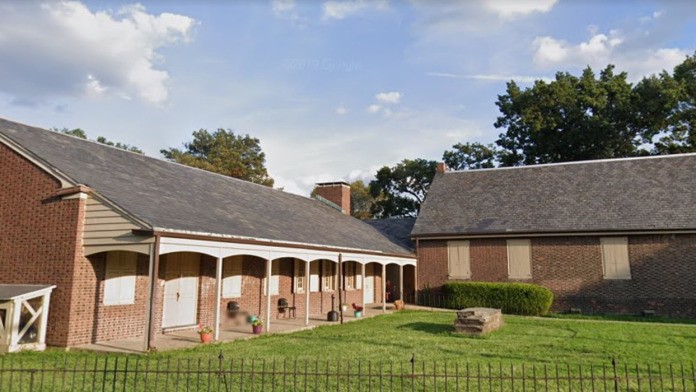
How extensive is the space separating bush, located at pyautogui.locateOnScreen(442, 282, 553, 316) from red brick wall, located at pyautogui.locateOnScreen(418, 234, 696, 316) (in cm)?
117

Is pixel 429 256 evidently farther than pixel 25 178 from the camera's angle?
Yes

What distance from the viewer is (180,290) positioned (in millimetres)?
13820

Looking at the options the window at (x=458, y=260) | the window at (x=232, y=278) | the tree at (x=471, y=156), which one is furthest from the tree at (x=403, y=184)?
the window at (x=232, y=278)

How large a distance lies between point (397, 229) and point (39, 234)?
67.0ft

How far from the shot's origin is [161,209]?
12.2m

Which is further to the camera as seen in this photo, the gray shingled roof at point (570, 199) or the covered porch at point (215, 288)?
the gray shingled roof at point (570, 199)

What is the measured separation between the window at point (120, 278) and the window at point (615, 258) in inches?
699

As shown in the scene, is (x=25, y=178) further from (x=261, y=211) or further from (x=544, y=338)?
(x=544, y=338)

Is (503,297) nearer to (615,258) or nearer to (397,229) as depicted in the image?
(615,258)

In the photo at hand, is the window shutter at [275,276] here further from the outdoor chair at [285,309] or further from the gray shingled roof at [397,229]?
the gray shingled roof at [397,229]

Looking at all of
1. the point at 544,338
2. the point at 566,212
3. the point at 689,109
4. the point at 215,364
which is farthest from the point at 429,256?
the point at 689,109

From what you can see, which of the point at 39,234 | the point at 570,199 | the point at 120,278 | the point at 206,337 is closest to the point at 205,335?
the point at 206,337

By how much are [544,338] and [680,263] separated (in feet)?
34.1

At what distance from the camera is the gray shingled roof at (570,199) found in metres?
21.2
